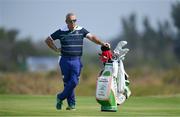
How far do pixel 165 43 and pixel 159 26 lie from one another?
17.9ft

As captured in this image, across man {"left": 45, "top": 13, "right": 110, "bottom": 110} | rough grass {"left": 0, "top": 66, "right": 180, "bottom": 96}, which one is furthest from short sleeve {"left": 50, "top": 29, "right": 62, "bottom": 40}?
rough grass {"left": 0, "top": 66, "right": 180, "bottom": 96}

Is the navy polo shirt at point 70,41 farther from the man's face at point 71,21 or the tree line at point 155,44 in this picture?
the tree line at point 155,44

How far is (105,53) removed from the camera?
637 inches

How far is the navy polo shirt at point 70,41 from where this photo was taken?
16266 millimetres

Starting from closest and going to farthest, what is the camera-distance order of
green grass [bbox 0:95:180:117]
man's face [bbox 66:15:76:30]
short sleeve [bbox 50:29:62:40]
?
green grass [bbox 0:95:180:117] → man's face [bbox 66:15:76:30] → short sleeve [bbox 50:29:62:40]

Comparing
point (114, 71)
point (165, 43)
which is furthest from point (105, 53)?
point (165, 43)

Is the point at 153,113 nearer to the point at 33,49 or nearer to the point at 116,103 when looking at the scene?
the point at 116,103

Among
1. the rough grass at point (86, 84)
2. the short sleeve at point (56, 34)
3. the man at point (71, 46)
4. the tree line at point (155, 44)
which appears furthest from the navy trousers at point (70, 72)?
the tree line at point (155, 44)

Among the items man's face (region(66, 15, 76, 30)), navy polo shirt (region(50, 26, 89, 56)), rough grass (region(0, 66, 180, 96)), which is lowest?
navy polo shirt (region(50, 26, 89, 56))

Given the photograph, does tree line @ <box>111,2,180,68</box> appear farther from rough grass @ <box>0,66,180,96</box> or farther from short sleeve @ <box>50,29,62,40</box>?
short sleeve @ <box>50,29,62,40</box>

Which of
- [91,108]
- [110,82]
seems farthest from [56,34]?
[91,108]

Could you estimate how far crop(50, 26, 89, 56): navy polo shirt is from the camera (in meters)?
16.3

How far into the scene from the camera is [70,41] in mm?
16266

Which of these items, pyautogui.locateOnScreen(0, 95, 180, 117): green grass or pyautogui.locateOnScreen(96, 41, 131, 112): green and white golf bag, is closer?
pyautogui.locateOnScreen(0, 95, 180, 117): green grass
